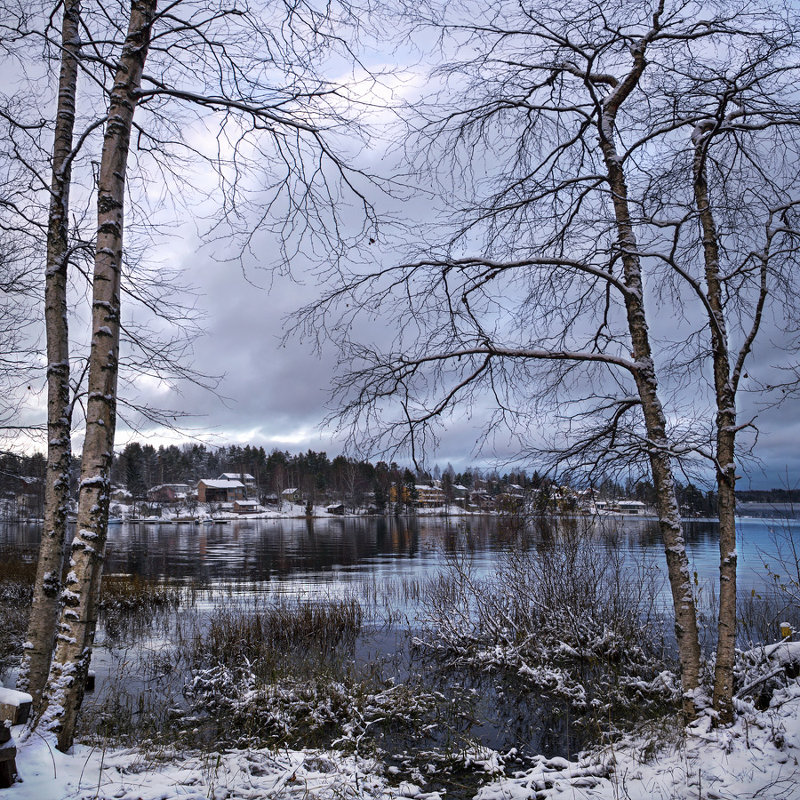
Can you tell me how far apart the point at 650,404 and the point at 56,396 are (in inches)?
248

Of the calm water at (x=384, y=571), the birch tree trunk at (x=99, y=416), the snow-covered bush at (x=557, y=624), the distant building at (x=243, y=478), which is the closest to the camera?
the birch tree trunk at (x=99, y=416)

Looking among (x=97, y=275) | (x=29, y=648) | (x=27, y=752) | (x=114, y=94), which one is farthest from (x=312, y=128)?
(x=29, y=648)

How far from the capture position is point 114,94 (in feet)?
17.3

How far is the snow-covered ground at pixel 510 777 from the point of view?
13.8ft

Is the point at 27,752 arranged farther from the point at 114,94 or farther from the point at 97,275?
the point at 114,94

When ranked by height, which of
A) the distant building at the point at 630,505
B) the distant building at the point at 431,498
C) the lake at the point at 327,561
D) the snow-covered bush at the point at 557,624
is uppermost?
the distant building at the point at 630,505

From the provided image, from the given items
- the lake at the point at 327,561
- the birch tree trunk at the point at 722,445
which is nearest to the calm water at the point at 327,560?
the lake at the point at 327,561

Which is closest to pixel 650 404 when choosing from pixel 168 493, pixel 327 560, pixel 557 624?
pixel 557 624

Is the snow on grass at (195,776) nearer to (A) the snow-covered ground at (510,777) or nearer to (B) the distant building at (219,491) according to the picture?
(A) the snow-covered ground at (510,777)

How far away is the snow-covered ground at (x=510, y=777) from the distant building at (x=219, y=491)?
10730cm

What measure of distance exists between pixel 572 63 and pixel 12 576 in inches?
860

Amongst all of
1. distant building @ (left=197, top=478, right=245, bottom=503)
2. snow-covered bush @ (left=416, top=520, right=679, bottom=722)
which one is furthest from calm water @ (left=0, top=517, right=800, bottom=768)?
distant building @ (left=197, top=478, right=245, bottom=503)

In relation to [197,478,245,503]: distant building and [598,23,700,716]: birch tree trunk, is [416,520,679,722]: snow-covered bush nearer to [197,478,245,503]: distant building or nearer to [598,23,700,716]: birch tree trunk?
[598,23,700,716]: birch tree trunk

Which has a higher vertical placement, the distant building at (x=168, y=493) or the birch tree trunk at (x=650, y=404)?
the birch tree trunk at (x=650, y=404)
